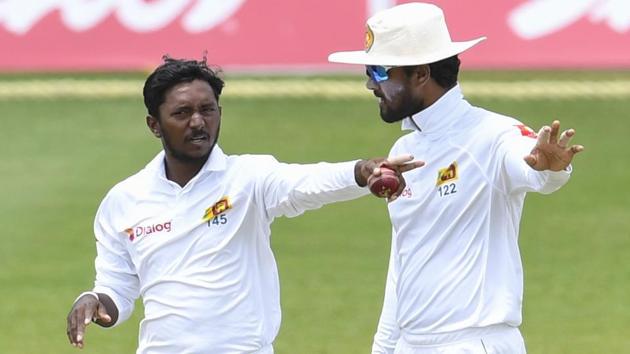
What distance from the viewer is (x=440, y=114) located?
714 centimetres

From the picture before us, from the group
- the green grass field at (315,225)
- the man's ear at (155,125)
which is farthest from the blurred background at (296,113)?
the man's ear at (155,125)

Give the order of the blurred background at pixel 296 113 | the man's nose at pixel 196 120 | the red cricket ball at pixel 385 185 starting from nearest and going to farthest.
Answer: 1. the red cricket ball at pixel 385 185
2. the man's nose at pixel 196 120
3. the blurred background at pixel 296 113

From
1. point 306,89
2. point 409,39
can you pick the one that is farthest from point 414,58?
point 306,89

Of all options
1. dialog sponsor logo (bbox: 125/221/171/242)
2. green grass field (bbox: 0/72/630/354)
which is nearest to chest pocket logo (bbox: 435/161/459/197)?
dialog sponsor logo (bbox: 125/221/171/242)

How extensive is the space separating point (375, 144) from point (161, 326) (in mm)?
8892

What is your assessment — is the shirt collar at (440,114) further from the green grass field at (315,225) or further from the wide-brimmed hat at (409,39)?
the green grass field at (315,225)

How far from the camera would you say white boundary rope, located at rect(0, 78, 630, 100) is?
17.5 metres

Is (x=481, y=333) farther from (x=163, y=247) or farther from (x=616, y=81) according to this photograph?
(x=616, y=81)

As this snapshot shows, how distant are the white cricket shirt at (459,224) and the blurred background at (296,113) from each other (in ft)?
18.5

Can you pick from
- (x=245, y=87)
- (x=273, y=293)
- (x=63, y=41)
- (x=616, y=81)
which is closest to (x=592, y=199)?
(x=616, y=81)

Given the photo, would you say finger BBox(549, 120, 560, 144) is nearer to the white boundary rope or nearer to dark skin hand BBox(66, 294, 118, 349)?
dark skin hand BBox(66, 294, 118, 349)

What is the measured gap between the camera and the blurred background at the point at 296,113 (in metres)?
13.5

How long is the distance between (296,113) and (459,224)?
1038 cm

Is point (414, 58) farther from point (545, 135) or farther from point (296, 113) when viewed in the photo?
point (296, 113)
